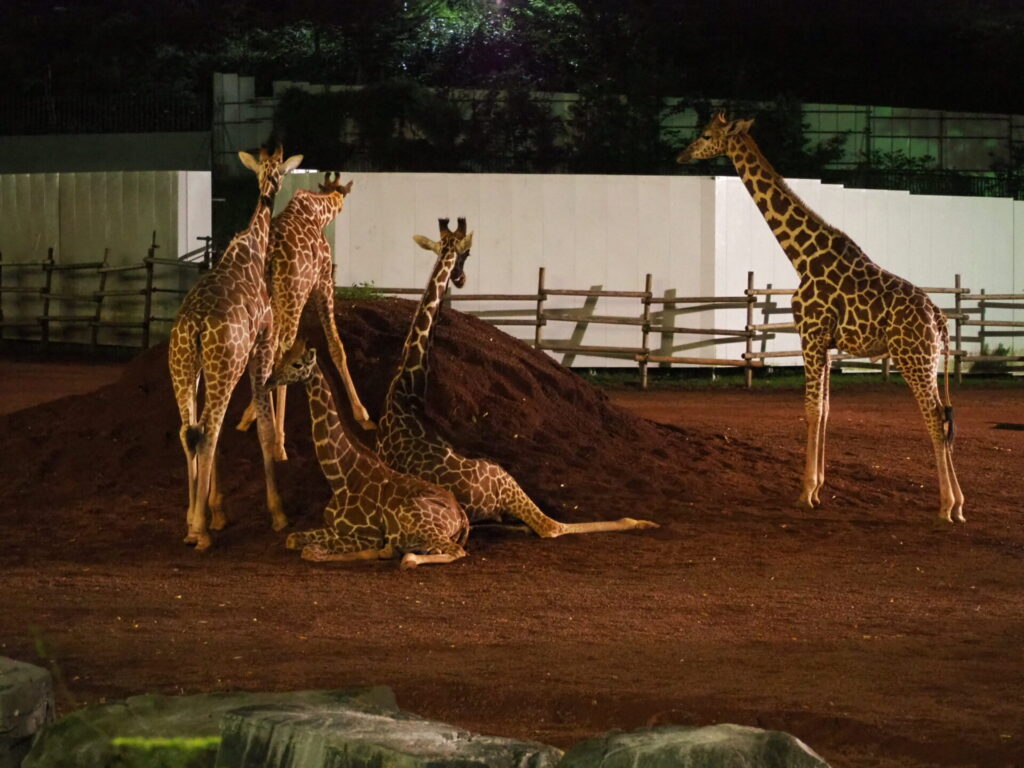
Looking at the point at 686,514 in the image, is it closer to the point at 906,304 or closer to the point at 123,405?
the point at 906,304

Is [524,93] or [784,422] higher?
[524,93]

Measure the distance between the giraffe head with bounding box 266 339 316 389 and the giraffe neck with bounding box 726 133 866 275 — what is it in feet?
14.1

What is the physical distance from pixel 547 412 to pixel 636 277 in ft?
30.9

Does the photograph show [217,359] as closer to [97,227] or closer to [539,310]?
[539,310]

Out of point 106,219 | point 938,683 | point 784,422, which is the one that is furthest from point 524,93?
point 938,683

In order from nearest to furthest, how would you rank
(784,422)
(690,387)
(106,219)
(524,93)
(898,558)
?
(898,558) → (784,422) → (690,387) → (106,219) → (524,93)

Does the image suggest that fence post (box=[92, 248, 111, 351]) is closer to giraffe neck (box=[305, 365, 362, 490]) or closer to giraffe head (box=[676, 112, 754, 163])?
giraffe head (box=[676, 112, 754, 163])

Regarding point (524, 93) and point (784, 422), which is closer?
point (784, 422)

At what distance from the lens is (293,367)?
30.6ft

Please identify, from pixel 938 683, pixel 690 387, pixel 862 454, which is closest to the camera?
pixel 938 683

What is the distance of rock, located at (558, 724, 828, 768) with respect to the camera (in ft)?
14.1

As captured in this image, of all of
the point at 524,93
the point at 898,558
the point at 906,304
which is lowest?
the point at 898,558

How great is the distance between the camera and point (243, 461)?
11.5 meters

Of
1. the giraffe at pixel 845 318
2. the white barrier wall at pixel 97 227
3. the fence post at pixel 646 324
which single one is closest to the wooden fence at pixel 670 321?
the fence post at pixel 646 324
